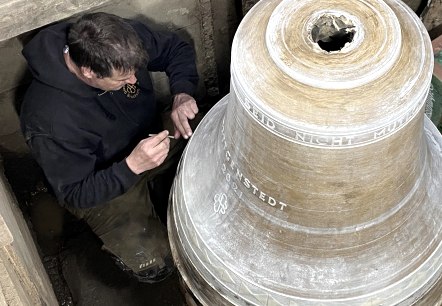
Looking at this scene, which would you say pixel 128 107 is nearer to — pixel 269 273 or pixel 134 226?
pixel 134 226

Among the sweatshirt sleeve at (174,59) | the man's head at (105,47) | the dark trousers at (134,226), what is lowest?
the dark trousers at (134,226)

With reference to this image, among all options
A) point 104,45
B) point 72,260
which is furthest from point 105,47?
point 72,260

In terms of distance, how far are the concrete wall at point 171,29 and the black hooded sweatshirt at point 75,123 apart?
0.44 ft

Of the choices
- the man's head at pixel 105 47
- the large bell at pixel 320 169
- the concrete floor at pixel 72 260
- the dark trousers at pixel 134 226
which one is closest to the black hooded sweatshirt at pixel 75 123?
the man's head at pixel 105 47

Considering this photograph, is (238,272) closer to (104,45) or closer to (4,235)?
(4,235)

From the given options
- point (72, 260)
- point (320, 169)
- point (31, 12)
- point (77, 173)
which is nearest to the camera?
point (320, 169)

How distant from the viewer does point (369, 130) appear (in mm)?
1060

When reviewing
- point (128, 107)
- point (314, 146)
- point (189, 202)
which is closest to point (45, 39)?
point (128, 107)

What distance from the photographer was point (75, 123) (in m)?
1.95

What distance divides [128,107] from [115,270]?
0.95 metres

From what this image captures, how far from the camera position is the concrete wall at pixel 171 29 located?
2188 mm

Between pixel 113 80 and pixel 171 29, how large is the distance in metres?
0.61

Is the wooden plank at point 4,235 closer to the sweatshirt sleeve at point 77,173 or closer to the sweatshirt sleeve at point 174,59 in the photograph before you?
the sweatshirt sleeve at point 77,173

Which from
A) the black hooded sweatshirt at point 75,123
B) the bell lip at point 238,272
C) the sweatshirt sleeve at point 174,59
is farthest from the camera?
the sweatshirt sleeve at point 174,59
